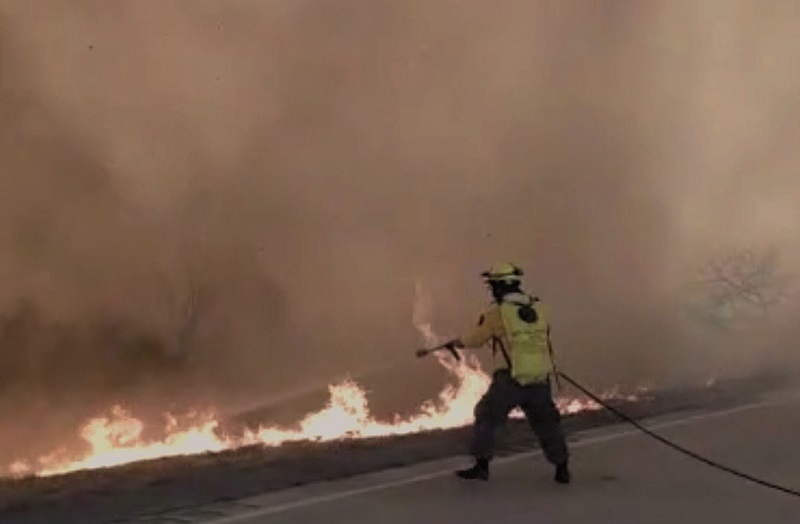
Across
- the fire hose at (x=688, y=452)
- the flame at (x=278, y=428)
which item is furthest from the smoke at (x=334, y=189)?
the fire hose at (x=688, y=452)

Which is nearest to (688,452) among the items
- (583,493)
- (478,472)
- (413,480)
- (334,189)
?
(583,493)

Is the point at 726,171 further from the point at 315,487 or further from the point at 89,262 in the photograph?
the point at 315,487

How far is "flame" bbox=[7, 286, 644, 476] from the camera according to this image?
9016 mm

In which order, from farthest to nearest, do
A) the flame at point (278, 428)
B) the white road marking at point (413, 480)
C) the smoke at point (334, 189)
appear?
the smoke at point (334, 189) → the flame at point (278, 428) → the white road marking at point (413, 480)

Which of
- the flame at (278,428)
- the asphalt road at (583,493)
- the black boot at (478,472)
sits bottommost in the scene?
the asphalt road at (583,493)

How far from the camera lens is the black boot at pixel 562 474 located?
6.16 m

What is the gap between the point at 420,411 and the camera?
33.6 feet

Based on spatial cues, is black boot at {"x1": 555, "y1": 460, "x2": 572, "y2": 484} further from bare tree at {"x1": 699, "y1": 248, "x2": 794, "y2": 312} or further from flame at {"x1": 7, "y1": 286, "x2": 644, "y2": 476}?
bare tree at {"x1": 699, "y1": 248, "x2": 794, "y2": 312}

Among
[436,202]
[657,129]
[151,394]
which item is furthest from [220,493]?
[657,129]

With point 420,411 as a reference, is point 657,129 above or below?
above

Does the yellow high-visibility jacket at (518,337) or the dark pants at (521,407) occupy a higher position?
the yellow high-visibility jacket at (518,337)

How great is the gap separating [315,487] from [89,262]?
5909 millimetres

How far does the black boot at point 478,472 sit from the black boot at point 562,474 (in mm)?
334

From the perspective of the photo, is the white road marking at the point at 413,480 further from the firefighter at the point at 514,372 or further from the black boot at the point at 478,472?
the firefighter at the point at 514,372
